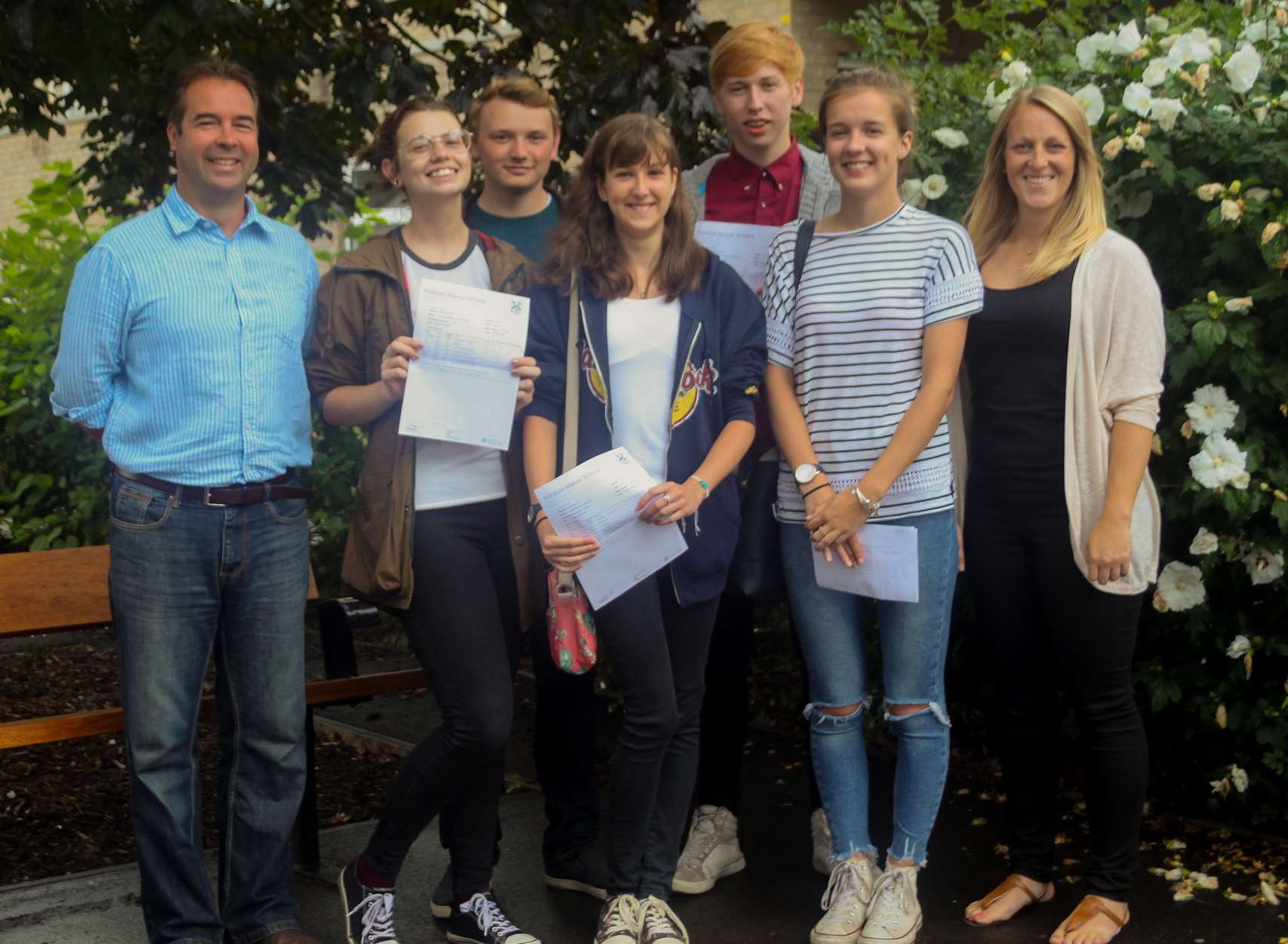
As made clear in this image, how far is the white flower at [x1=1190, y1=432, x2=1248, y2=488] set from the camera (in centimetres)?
417

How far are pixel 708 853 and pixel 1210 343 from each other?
6.75 feet

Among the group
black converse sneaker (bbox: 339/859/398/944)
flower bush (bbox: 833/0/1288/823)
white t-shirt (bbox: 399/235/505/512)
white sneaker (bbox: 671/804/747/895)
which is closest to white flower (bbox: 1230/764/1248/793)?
flower bush (bbox: 833/0/1288/823)

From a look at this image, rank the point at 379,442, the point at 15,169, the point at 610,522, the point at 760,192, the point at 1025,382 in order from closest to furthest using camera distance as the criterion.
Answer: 1. the point at 610,522
2. the point at 379,442
3. the point at 1025,382
4. the point at 760,192
5. the point at 15,169

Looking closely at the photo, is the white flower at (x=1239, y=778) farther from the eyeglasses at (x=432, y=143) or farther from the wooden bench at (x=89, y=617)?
the eyeglasses at (x=432, y=143)

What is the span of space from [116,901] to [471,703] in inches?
56.6

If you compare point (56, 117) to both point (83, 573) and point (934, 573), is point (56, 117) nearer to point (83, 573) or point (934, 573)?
point (83, 573)

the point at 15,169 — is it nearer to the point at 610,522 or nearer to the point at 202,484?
the point at 202,484

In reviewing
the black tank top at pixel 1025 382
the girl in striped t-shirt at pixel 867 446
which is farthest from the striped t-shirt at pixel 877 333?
the black tank top at pixel 1025 382

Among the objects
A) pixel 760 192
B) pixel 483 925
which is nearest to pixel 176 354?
pixel 483 925

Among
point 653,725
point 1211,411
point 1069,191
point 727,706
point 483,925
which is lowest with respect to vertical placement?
point 483,925

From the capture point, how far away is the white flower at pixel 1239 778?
4445 mm

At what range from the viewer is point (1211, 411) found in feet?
14.0

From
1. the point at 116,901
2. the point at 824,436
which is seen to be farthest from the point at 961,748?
the point at 116,901

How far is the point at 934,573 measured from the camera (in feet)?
13.0
